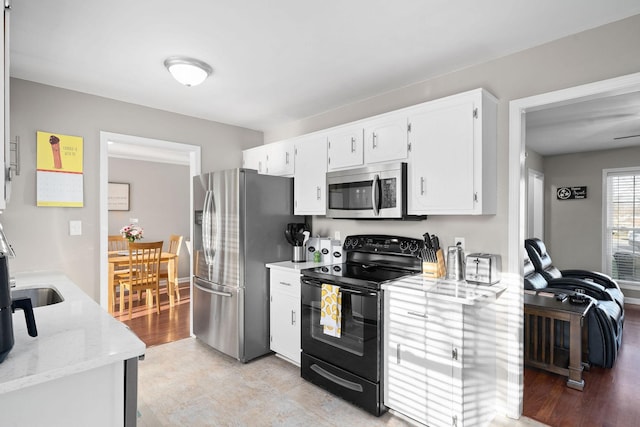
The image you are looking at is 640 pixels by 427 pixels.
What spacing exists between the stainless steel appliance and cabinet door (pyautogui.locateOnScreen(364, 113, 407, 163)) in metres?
0.70

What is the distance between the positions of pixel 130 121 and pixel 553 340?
4.42 metres

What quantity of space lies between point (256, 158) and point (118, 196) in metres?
3.38

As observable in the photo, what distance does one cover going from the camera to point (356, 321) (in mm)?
2461

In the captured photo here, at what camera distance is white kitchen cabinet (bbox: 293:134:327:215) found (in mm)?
3281

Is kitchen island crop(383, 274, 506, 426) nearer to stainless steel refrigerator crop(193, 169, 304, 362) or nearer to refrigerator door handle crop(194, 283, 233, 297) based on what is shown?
stainless steel refrigerator crop(193, 169, 304, 362)

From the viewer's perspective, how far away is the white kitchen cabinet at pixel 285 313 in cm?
306

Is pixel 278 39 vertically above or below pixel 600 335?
above

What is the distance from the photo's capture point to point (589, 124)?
4.27 meters

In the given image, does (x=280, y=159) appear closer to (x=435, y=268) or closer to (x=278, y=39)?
(x=278, y=39)

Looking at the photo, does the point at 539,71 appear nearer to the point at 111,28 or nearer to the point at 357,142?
the point at 357,142

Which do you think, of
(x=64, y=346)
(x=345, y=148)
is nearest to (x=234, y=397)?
(x=64, y=346)

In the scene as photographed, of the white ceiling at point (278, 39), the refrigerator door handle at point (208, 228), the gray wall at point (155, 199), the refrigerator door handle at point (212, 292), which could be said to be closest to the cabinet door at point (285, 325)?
the refrigerator door handle at point (212, 292)

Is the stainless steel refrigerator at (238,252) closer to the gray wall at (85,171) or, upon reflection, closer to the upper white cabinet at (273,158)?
the upper white cabinet at (273,158)

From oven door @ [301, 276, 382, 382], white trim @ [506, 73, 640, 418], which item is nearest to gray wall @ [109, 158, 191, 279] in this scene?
oven door @ [301, 276, 382, 382]
